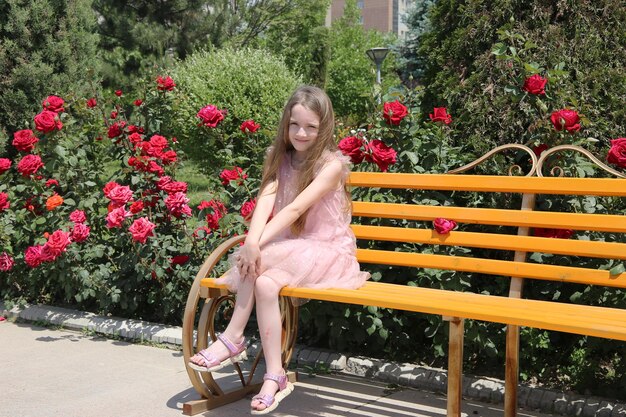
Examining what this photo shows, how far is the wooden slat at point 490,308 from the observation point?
2.58 m

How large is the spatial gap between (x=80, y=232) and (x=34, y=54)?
2881 mm

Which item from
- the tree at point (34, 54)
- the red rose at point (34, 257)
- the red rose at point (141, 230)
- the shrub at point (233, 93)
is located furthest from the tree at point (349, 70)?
the red rose at point (141, 230)

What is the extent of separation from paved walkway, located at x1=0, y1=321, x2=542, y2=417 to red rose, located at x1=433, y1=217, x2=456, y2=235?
75cm

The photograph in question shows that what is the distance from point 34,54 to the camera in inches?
268

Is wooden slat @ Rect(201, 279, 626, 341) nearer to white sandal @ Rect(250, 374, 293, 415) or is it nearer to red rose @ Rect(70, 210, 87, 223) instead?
white sandal @ Rect(250, 374, 293, 415)

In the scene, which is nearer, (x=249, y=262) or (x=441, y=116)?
(x=249, y=262)

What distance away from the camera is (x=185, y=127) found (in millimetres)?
12586

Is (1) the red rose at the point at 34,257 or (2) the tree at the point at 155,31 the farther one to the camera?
(2) the tree at the point at 155,31

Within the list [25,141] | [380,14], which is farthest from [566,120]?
[380,14]

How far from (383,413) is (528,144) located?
4.73 ft

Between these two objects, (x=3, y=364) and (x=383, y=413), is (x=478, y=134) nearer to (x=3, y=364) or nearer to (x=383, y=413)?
(x=383, y=413)

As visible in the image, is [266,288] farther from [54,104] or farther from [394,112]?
[54,104]

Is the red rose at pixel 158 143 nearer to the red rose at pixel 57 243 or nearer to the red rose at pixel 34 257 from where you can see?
the red rose at pixel 57 243

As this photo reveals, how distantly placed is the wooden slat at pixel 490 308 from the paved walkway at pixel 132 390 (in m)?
0.55
